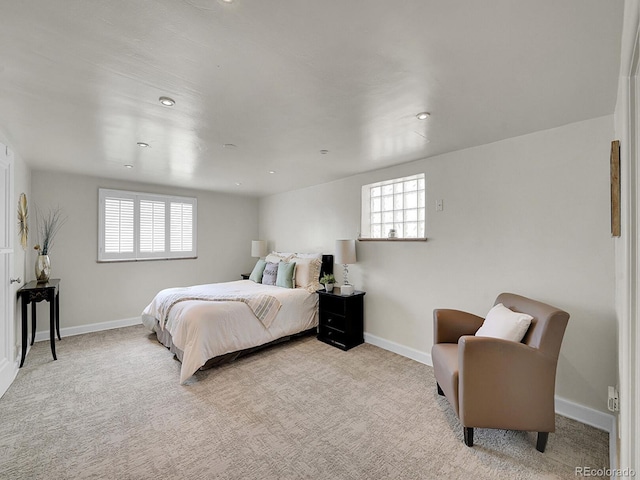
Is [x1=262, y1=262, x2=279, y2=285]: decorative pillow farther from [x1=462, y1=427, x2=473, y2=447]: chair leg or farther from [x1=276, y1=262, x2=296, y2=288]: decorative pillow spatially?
[x1=462, y1=427, x2=473, y2=447]: chair leg

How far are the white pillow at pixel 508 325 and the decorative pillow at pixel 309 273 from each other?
2.47 meters

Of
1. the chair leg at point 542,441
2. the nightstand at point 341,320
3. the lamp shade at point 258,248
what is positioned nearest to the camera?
the chair leg at point 542,441

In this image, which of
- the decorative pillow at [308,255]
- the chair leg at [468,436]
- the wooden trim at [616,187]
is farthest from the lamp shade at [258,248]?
the wooden trim at [616,187]

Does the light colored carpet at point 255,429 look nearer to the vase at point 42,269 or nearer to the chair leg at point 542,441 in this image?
the chair leg at point 542,441

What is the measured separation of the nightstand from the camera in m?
3.70

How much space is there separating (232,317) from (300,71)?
2.60m

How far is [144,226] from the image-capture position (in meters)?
4.74

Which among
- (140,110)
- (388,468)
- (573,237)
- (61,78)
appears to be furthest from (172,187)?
(573,237)

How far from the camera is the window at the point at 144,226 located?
440cm

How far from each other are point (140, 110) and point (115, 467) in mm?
2335

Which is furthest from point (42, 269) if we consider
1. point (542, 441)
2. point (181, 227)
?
point (542, 441)

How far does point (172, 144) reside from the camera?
9.16 ft

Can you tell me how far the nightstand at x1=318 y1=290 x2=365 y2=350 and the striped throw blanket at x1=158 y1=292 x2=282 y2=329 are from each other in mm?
708

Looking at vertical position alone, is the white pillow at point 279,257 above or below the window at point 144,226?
below
